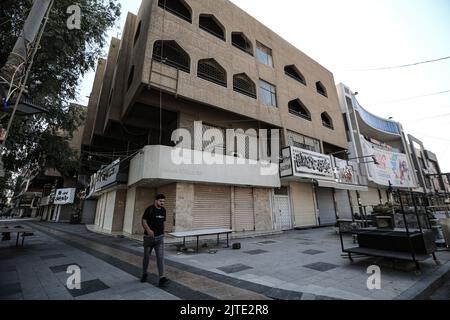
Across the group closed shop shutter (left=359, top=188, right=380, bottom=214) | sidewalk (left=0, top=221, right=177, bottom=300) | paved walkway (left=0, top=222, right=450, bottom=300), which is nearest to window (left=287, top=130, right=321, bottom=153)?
closed shop shutter (left=359, top=188, right=380, bottom=214)

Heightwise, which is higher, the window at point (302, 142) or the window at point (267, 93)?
the window at point (267, 93)

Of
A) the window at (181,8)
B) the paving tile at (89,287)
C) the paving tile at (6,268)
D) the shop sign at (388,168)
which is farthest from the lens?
the shop sign at (388,168)

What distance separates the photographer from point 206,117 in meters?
13.3

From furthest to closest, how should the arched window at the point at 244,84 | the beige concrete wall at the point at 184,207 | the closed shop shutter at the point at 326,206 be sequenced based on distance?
the closed shop shutter at the point at 326,206, the arched window at the point at 244,84, the beige concrete wall at the point at 184,207

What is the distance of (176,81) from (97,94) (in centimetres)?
1510

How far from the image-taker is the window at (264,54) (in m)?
17.7

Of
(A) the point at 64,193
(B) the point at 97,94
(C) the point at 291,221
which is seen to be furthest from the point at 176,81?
(A) the point at 64,193

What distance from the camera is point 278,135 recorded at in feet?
54.0

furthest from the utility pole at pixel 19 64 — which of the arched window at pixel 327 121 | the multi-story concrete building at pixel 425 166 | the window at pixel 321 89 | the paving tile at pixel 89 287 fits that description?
the multi-story concrete building at pixel 425 166

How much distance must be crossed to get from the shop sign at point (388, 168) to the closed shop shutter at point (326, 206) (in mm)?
7288

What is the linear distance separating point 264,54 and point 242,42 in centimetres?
232

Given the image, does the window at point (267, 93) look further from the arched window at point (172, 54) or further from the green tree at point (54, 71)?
the green tree at point (54, 71)
